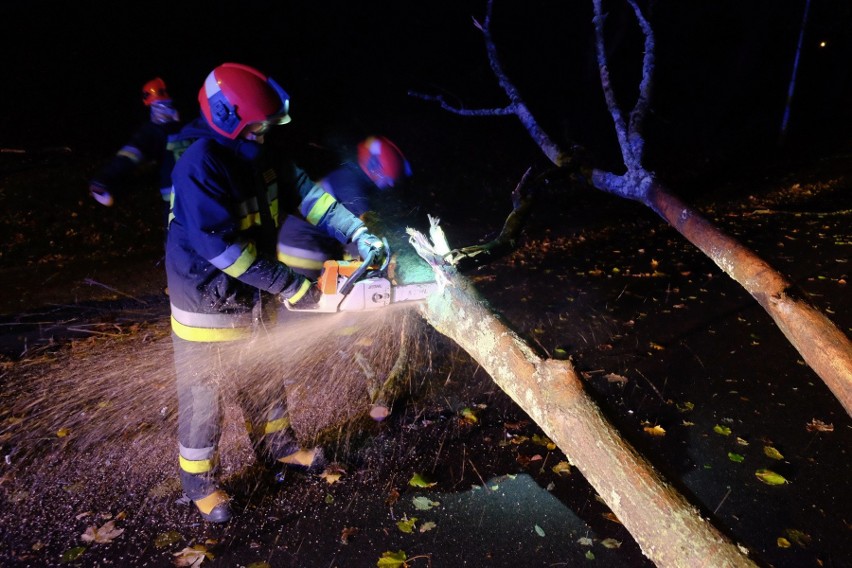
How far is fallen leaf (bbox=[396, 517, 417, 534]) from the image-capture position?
3067 mm

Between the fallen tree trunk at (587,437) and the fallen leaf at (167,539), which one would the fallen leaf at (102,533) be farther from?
the fallen tree trunk at (587,437)

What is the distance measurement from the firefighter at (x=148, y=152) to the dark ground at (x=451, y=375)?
1.80m

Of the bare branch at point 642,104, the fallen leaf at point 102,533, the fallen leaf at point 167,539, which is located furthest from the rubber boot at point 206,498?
the bare branch at point 642,104

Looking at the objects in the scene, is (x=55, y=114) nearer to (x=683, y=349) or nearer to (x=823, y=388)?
(x=683, y=349)

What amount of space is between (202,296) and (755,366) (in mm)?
4846

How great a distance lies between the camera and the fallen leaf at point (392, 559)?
285cm

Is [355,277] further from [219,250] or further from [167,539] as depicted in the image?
[167,539]

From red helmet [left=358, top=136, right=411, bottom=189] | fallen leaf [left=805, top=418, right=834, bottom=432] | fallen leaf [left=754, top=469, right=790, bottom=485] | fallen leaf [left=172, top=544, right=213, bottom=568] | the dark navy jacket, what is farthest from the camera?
red helmet [left=358, top=136, right=411, bottom=189]

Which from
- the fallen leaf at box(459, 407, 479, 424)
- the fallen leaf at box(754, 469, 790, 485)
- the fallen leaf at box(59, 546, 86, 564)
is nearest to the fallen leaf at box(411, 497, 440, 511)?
the fallen leaf at box(459, 407, 479, 424)

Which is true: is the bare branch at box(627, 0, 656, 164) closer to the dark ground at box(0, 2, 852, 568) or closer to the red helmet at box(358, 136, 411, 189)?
the dark ground at box(0, 2, 852, 568)

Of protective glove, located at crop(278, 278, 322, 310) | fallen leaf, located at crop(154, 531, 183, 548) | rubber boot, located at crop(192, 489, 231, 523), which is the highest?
protective glove, located at crop(278, 278, 322, 310)

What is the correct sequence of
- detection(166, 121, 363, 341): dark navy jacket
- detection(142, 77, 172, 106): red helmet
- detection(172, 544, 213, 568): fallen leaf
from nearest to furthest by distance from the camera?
1. detection(166, 121, 363, 341): dark navy jacket
2. detection(172, 544, 213, 568): fallen leaf
3. detection(142, 77, 172, 106): red helmet

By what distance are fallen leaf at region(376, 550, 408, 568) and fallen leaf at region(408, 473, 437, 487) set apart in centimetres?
54

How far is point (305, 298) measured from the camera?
297 cm
